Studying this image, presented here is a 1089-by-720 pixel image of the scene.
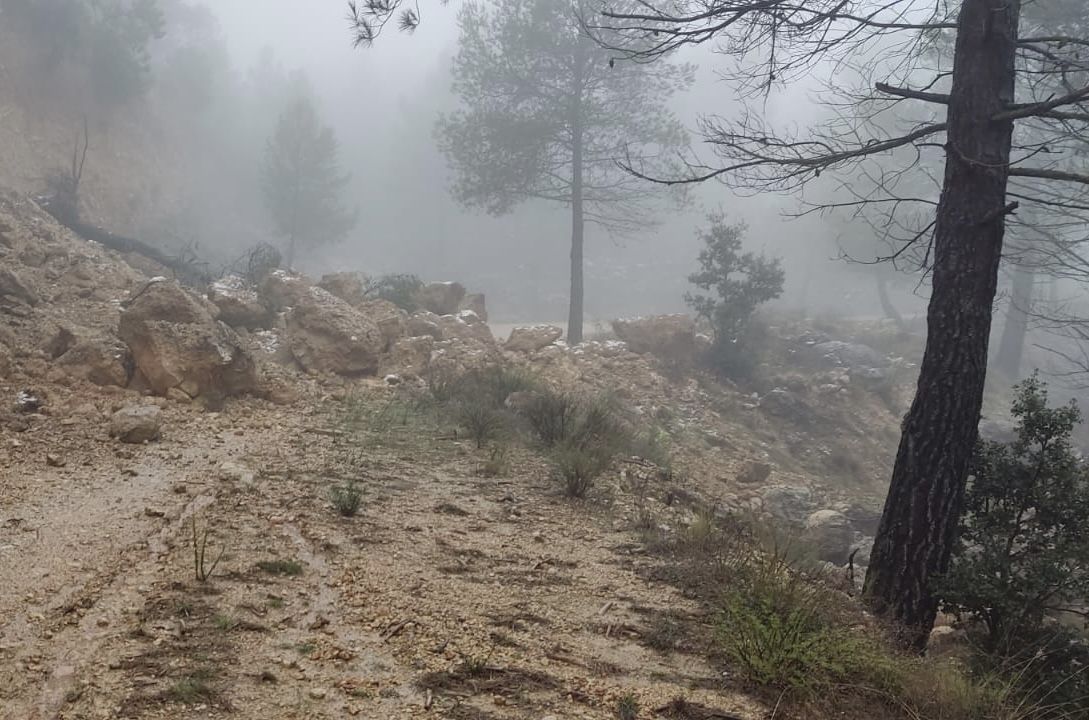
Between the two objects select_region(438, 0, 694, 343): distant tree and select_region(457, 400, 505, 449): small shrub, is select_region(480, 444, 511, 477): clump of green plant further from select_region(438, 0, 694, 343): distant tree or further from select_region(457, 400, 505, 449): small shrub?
select_region(438, 0, 694, 343): distant tree

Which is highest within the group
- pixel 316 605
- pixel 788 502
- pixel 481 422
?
pixel 481 422

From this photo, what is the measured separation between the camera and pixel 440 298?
52.2 ft

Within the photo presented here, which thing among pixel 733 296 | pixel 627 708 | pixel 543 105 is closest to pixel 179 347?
pixel 627 708

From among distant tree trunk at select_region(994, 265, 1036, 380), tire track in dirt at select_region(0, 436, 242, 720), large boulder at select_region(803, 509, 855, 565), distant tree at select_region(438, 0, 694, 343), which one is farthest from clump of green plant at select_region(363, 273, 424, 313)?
distant tree trunk at select_region(994, 265, 1036, 380)

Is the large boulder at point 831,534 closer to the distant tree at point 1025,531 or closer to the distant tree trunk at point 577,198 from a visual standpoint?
the distant tree at point 1025,531

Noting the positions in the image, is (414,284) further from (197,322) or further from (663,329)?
(197,322)

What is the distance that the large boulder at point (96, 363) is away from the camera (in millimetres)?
6910

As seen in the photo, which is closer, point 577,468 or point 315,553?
point 315,553

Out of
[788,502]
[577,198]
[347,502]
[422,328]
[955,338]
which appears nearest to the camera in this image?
[955,338]

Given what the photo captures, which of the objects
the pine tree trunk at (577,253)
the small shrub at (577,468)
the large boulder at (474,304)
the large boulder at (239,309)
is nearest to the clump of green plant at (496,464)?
the small shrub at (577,468)

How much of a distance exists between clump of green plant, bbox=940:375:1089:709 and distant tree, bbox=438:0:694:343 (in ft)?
45.6

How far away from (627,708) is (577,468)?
10.7 feet

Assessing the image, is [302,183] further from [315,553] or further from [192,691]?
[192,691]

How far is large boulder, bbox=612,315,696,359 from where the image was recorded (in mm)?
15328
